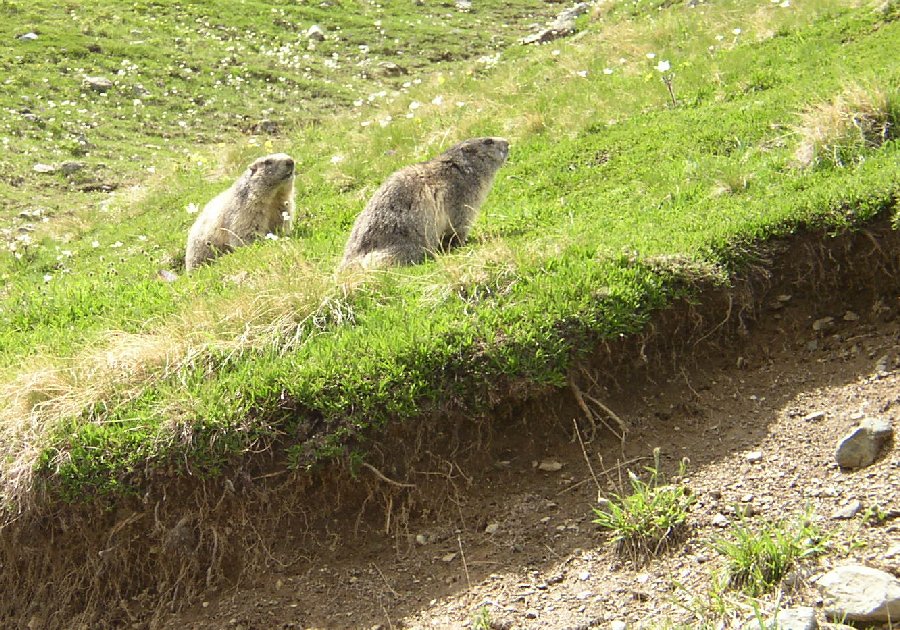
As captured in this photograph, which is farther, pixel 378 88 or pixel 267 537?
pixel 378 88

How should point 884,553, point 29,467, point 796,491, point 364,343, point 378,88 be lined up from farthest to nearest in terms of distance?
point 378,88, point 364,343, point 29,467, point 796,491, point 884,553

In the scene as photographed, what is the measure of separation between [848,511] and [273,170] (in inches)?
293

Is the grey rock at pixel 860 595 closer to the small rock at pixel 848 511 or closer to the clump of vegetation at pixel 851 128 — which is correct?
the small rock at pixel 848 511

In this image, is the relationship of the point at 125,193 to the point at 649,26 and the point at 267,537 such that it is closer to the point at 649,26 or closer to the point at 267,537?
the point at 649,26

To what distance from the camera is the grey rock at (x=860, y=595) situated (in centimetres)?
402

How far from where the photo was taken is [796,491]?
5238 mm

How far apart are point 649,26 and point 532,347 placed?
9320 millimetres

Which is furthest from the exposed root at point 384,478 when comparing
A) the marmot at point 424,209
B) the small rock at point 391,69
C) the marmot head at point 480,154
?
the small rock at point 391,69

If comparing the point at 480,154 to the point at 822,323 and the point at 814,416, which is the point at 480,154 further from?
the point at 814,416

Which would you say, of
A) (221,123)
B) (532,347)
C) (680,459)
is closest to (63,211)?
(221,123)

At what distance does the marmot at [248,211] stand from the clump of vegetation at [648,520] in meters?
6.09

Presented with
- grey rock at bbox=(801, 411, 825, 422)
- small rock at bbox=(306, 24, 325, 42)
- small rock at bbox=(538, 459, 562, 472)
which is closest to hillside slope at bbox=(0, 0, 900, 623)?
small rock at bbox=(538, 459, 562, 472)

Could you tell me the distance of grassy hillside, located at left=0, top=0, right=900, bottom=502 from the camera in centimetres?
596

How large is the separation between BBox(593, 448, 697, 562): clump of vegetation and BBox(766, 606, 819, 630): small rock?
99 centimetres
